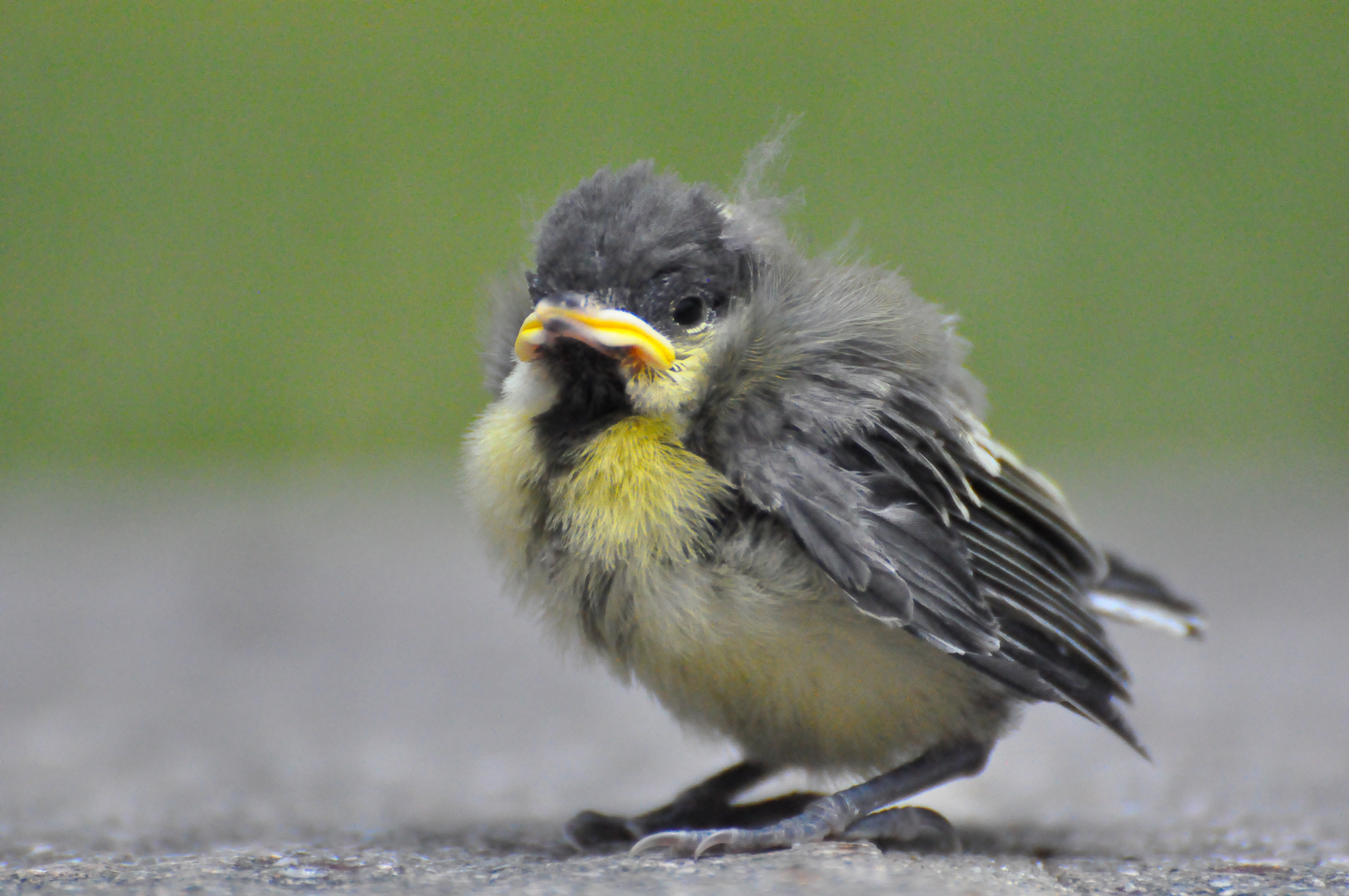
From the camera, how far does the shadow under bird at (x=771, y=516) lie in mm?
1671

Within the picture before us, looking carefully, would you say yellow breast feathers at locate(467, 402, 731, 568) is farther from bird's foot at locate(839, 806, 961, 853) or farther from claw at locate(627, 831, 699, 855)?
bird's foot at locate(839, 806, 961, 853)

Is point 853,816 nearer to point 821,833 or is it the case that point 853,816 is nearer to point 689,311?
point 821,833

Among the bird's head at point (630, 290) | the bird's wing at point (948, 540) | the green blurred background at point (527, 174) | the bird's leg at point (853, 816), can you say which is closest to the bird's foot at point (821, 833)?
the bird's leg at point (853, 816)

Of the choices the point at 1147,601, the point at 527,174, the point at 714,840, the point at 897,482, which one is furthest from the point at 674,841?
the point at 527,174

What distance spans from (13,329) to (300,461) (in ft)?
5.46

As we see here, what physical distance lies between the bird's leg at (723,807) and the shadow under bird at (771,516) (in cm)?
8

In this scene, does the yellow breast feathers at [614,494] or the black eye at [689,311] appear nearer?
the yellow breast feathers at [614,494]

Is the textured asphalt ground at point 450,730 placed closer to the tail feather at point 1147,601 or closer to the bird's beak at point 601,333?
the tail feather at point 1147,601

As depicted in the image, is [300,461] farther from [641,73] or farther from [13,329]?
[641,73]

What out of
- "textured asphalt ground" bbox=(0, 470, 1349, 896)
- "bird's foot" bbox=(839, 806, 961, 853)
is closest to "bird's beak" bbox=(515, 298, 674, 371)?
"textured asphalt ground" bbox=(0, 470, 1349, 896)

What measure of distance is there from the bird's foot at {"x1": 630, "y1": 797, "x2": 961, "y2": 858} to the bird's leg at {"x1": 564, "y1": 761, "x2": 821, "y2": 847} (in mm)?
204

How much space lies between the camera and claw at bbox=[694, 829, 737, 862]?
1605 millimetres

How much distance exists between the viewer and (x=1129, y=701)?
1.90 m

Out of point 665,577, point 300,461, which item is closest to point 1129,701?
point 665,577
